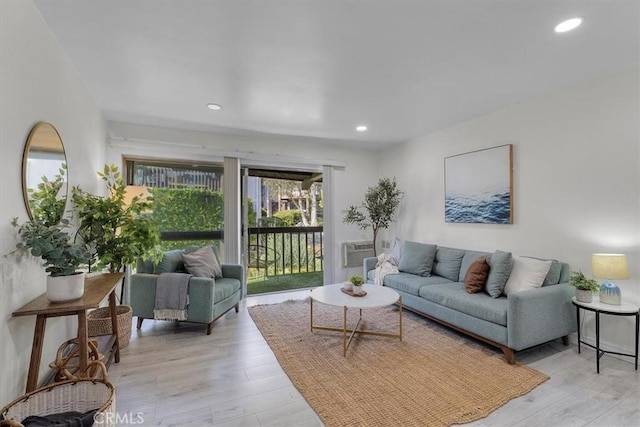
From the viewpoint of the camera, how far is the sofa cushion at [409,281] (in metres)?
3.42

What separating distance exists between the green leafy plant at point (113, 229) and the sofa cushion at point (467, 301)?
9.19ft

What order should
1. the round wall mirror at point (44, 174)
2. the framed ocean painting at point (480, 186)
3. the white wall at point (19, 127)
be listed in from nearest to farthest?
the white wall at point (19, 127), the round wall mirror at point (44, 174), the framed ocean painting at point (480, 186)

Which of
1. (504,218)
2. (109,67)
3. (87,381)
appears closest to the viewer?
(87,381)

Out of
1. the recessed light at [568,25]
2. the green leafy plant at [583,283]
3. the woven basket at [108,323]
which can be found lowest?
the woven basket at [108,323]

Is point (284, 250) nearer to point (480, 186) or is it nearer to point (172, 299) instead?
point (172, 299)

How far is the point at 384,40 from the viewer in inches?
79.7

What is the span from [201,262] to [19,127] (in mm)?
2031

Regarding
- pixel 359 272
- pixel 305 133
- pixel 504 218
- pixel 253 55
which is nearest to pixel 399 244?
pixel 359 272

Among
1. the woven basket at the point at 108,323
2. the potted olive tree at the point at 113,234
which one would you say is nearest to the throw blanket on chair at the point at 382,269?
the potted olive tree at the point at 113,234

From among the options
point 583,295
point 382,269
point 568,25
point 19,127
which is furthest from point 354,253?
point 19,127

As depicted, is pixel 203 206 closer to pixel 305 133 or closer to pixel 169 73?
pixel 305 133

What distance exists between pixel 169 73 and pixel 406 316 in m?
3.47

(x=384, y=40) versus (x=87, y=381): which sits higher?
(x=384, y=40)

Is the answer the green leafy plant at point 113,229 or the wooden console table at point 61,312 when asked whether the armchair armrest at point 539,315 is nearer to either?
the wooden console table at point 61,312
